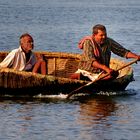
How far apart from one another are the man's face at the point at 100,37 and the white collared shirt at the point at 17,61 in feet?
3.82

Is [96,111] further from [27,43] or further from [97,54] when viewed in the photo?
[27,43]

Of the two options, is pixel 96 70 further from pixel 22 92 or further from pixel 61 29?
pixel 61 29

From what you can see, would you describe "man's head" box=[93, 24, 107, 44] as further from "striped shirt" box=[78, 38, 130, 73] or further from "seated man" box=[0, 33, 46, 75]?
"seated man" box=[0, 33, 46, 75]

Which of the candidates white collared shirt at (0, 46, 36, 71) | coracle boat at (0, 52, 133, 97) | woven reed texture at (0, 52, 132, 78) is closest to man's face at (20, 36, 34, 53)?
white collared shirt at (0, 46, 36, 71)

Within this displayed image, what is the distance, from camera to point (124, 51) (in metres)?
15.3

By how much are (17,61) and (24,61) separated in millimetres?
161

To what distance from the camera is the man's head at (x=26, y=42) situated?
14609 millimetres

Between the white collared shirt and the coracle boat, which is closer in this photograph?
the coracle boat

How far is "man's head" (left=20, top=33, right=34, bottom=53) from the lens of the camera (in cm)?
1461

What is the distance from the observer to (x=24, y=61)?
1513cm

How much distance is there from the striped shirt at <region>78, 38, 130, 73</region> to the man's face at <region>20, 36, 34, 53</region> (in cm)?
90

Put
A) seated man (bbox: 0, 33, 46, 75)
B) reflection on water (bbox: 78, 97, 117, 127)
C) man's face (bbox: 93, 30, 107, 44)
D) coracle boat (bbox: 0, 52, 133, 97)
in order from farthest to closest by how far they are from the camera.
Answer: seated man (bbox: 0, 33, 46, 75), man's face (bbox: 93, 30, 107, 44), coracle boat (bbox: 0, 52, 133, 97), reflection on water (bbox: 78, 97, 117, 127)

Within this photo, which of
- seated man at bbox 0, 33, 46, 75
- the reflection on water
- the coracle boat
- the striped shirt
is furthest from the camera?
seated man at bbox 0, 33, 46, 75

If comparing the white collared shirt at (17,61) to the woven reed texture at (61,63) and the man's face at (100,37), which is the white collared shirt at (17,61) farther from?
the woven reed texture at (61,63)
